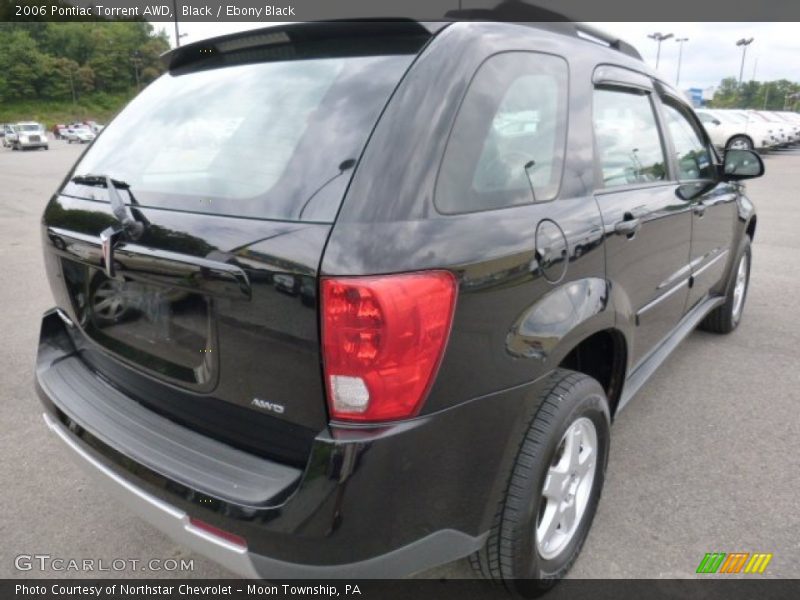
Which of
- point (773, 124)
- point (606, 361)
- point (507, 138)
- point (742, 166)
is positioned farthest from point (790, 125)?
point (507, 138)

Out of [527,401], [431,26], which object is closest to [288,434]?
[527,401]

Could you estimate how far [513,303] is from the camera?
66.0 inches

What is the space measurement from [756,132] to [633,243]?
2480 cm

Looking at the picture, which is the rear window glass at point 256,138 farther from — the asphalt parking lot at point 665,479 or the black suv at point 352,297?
the asphalt parking lot at point 665,479

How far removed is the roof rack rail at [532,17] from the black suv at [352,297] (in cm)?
4

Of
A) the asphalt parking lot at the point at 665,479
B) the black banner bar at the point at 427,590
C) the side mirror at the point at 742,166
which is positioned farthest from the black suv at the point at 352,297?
the side mirror at the point at 742,166

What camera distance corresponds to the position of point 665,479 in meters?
2.73

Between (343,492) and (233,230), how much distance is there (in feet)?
2.36

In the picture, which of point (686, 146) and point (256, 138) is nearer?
point (256, 138)

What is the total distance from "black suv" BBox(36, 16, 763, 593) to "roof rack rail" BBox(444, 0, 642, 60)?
4cm

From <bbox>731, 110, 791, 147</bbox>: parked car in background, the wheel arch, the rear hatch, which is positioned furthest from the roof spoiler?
<bbox>731, 110, 791, 147</bbox>: parked car in background

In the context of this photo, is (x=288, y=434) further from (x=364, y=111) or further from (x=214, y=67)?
(x=214, y=67)

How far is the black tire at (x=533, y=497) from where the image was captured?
1806 mm

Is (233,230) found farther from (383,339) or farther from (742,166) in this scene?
(742,166)
